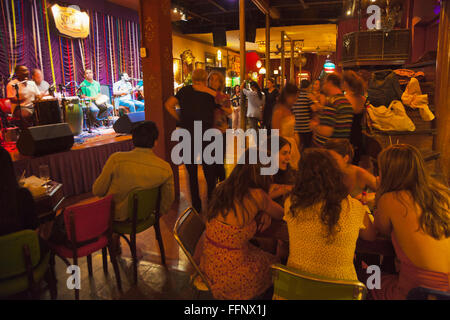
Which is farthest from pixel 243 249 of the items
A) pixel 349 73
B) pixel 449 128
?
pixel 449 128

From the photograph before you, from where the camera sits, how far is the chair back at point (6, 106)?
6105 mm

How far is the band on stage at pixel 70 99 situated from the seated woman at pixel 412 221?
4762 mm

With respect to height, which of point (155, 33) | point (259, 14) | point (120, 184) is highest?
point (259, 14)

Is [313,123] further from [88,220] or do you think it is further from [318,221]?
[88,220]

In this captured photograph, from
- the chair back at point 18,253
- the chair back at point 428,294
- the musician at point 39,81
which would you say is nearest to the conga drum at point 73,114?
the musician at point 39,81

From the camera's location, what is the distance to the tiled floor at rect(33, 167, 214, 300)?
2.30 meters

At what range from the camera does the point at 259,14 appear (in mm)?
11414

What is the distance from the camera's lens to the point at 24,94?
5.79 m

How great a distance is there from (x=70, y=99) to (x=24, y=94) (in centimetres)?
76

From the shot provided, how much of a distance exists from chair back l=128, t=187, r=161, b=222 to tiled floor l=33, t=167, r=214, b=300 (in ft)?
1.60

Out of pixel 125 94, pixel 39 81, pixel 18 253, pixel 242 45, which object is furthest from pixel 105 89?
pixel 18 253

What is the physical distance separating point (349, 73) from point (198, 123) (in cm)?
180

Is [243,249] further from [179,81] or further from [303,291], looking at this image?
[179,81]

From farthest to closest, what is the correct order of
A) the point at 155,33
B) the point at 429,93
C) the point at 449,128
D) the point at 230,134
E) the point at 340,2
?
the point at 340,2
the point at 230,134
the point at 429,93
the point at 449,128
the point at 155,33
